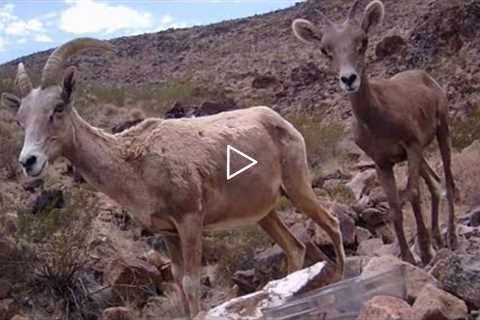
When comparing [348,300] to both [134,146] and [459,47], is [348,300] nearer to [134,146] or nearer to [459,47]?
[134,146]

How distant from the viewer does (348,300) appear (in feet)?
18.4

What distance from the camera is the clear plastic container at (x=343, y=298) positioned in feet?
18.1

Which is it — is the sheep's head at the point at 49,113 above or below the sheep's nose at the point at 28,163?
above

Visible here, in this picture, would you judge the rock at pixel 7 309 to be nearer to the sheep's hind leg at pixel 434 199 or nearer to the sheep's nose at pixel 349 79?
the sheep's nose at pixel 349 79

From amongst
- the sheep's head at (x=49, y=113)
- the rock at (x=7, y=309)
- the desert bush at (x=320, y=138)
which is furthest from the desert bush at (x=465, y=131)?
the sheep's head at (x=49, y=113)

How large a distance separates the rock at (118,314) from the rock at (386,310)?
4.26 meters

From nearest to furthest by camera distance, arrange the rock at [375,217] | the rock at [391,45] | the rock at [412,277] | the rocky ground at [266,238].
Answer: the rock at [412,277], the rocky ground at [266,238], the rock at [375,217], the rock at [391,45]

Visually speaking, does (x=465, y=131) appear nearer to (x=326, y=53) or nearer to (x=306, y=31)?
(x=306, y=31)

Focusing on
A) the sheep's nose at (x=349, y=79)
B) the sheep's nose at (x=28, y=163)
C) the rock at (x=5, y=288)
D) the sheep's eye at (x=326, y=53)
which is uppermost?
the sheep's eye at (x=326, y=53)

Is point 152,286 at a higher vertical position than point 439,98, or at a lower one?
lower

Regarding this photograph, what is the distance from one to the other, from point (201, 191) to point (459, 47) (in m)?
15.5

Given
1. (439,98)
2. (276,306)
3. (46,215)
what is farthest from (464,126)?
(276,306)

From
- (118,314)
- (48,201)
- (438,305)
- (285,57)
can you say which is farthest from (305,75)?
(438,305)

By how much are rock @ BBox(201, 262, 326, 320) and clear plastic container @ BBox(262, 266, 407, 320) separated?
0.88 ft
